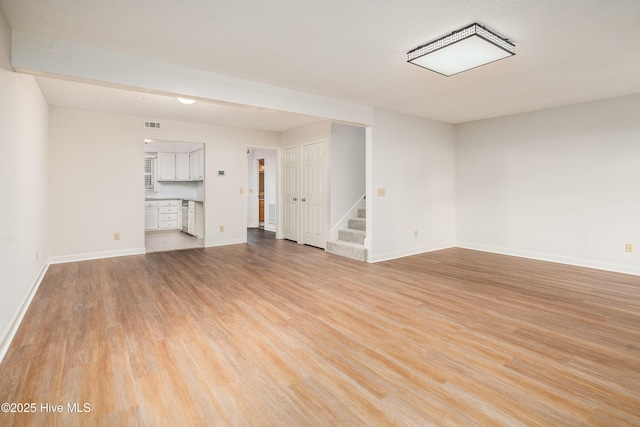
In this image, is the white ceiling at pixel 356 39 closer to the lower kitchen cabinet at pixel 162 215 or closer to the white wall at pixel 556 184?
the white wall at pixel 556 184

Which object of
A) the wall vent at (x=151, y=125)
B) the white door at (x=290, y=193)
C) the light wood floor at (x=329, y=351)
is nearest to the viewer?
the light wood floor at (x=329, y=351)

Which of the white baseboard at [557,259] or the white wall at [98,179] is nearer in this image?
the white baseboard at [557,259]

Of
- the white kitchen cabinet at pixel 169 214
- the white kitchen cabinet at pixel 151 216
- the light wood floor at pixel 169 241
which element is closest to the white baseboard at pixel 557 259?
the light wood floor at pixel 169 241

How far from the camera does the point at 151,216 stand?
8070 mm

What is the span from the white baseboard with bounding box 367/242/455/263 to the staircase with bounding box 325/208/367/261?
0.19 m

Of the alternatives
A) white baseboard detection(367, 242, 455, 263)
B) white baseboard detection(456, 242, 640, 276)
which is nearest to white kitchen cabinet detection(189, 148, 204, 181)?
white baseboard detection(367, 242, 455, 263)

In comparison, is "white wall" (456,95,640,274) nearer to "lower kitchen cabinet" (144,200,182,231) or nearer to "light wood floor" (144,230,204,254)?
"light wood floor" (144,230,204,254)

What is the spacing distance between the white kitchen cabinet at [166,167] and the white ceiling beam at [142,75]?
559cm

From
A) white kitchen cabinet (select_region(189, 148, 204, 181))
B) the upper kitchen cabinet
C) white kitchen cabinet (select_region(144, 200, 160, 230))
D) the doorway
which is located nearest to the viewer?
white kitchen cabinet (select_region(189, 148, 204, 181))

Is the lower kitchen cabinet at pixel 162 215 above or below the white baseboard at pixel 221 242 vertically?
above

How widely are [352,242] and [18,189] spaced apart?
4.38 m

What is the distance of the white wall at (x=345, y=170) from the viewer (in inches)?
233

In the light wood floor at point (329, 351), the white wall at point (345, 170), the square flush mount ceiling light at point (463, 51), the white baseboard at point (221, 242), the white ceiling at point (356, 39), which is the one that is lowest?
the light wood floor at point (329, 351)

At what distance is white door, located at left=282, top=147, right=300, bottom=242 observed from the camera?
22.7 ft
